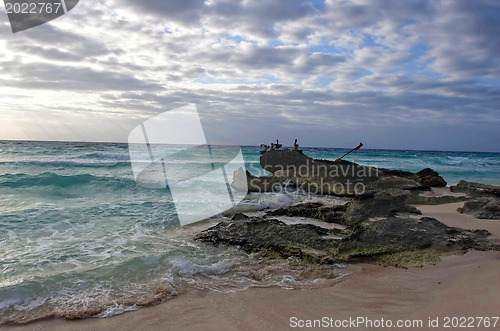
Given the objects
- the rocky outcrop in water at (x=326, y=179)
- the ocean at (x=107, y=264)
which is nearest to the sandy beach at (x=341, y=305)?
the ocean at (x=107, y=264)

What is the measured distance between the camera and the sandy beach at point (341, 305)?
10.6 feet

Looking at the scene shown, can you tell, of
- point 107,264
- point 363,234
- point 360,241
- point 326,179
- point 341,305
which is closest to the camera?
point 341,305

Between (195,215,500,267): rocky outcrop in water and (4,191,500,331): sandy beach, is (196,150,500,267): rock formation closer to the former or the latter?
(195,215,500,267): rocky outcrop in water

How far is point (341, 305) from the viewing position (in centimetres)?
354

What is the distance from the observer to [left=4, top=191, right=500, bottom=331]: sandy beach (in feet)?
10.6

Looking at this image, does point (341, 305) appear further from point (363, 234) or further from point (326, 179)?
point (326, 179)

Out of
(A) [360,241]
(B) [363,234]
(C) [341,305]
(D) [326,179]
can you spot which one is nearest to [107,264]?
(C) [341,305]

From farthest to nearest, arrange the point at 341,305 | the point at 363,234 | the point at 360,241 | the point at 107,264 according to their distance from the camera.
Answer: the point at 363,234 < the point at 360,241 < the point at 107,264 < the point at 341,305

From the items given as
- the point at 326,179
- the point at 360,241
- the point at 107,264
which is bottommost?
the point at 107,264

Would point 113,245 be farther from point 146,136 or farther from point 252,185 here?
point 252,185

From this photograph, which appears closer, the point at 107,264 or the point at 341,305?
the point at 341,305

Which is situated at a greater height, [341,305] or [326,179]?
[326,179]

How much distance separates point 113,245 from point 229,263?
2362 mm

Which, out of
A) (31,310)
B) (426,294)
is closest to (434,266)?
(426,294)
